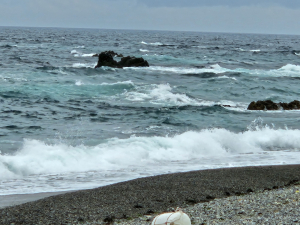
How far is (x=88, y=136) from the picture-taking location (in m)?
13.4

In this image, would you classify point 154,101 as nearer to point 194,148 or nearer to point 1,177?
point 194,148

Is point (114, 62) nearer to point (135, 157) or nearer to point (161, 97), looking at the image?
point (161, 97)

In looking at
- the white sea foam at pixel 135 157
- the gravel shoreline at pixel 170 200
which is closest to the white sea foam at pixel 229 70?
the white sea foam at pixel 135 157

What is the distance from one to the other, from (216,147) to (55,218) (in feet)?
24.2

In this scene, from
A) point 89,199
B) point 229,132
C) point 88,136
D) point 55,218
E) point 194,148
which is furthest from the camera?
point 229,132

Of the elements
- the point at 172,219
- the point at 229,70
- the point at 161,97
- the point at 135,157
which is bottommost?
the point at 135,157

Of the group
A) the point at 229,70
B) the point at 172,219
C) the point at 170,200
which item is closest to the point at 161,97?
the point at 170,200

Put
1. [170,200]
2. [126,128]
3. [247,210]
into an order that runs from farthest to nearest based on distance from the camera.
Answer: [126,128]
[170,200]
[247,210]

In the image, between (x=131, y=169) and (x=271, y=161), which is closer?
(x=131, y=169)

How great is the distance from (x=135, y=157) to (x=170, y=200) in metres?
4.26

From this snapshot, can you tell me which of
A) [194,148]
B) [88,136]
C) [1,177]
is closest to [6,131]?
[88,136]

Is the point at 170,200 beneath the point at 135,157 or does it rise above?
above

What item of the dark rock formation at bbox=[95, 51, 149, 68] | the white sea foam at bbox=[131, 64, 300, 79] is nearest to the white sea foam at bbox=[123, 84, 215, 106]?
the white sea foam at bbox=[131, 64, 300, 79]

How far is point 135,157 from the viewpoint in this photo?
1134cm
